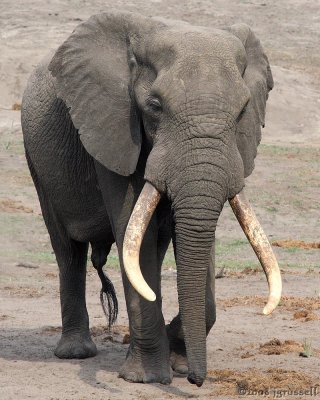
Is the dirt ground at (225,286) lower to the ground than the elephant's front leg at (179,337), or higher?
lower

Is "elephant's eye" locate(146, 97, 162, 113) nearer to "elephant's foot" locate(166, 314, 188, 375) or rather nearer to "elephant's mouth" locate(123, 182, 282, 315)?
"elephant's mouth" locate(123, 182, 282, 315)

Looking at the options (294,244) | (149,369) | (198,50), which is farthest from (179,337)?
(294,244)

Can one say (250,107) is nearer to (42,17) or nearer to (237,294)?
(237,294)

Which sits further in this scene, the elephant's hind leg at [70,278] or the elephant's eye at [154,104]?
the elephant's hind leg at [70,278]

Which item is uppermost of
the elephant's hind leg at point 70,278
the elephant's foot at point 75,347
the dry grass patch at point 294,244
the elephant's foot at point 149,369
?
the elephant's foot at point 149,369

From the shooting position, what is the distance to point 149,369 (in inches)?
273

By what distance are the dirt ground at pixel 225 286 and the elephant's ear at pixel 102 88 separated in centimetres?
136

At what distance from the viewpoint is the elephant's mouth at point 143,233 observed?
609 centimetres

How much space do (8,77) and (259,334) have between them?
49.6ft

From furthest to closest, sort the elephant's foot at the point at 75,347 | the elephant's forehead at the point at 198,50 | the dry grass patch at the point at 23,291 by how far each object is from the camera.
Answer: the dry grass patch at the point at 23,291 → the elephant's foot at the point at 75,347 → the elephant's forehead at the point at 198,50

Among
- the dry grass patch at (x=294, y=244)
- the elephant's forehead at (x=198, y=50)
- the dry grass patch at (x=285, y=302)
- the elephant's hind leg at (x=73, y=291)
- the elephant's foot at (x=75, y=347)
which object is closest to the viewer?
the elephant's forehead at (x=198, y=50)

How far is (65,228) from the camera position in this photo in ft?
26.6

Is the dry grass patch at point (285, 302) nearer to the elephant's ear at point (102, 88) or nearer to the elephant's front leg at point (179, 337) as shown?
the elephant's front leg at point (179, 337)

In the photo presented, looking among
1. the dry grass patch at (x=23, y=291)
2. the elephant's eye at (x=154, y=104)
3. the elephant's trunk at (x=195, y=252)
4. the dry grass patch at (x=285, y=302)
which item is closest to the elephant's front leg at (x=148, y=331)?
the elephant's trunk at (x=195, y=252)
